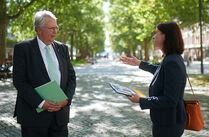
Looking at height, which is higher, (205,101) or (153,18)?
(153,18)

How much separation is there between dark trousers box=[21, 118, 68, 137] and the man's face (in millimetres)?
838

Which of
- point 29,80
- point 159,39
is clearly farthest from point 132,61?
point 29,80

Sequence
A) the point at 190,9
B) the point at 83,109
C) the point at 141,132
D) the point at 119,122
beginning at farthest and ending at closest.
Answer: the point at 190,9 → the point at 83,109 → the point at 119,122 → the point at 141,132

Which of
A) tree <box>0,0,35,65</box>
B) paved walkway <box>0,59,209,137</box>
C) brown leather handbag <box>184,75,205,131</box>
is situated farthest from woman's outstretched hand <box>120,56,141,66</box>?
tree <box>0,0,35,65</box>

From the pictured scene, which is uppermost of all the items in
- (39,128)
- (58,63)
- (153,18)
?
(153,18)

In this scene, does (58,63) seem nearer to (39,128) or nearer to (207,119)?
(39,128)

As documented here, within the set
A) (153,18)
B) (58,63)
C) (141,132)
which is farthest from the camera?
(153,18)

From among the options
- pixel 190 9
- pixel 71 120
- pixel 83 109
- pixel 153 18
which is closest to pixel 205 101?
pixel 83 109

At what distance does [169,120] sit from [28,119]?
134 cm

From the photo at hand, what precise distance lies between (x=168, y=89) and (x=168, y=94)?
0.04 m

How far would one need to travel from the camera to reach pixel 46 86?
235 cm

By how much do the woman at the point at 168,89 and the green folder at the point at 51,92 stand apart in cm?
70

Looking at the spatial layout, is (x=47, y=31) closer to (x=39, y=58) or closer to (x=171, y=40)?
(x=39, y=58)

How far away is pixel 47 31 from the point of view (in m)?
2.52
